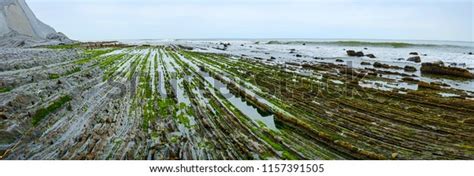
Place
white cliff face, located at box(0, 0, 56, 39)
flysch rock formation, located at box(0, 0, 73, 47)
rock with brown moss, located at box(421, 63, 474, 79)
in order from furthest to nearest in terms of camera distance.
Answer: white cliff face, located at box(0, 0, 56, 39), flysch rock formation, located at box(0, 0, 73, 47), rock with brown moss, located at box(421, 63, 474, 79)

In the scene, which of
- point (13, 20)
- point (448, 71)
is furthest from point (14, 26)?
point (448, 71)

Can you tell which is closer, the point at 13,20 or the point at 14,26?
the point at 14,26

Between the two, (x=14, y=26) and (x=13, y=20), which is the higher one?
(x=13, y=20)

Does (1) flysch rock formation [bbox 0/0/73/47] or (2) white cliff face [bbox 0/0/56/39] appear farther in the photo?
(2) white cliff face [bbox 0/0/56/39]

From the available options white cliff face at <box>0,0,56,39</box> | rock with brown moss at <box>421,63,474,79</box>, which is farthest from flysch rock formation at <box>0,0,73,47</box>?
rock with brown moss at <box>421,63,474,79</box>

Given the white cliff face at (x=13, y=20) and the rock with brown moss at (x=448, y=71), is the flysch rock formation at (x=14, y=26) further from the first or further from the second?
the rock with brown moss at (x=448, y=71)

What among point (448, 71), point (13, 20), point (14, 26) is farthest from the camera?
point (13, 20)

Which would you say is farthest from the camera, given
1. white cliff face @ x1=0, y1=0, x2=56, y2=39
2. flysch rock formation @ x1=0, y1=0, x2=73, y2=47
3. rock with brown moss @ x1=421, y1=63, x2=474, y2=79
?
white cliff face @ x1=0, y1=0, x2=56, y2=39

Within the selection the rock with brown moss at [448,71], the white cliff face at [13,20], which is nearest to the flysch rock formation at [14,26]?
the white cliff face at [13,20]

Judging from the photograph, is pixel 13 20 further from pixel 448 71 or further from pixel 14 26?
pixel 448 71

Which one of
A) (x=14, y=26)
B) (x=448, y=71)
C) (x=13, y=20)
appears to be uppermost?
(x=13, y=20)

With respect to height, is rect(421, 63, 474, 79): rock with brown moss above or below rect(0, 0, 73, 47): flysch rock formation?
below

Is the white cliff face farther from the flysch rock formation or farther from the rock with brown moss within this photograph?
the rock with brown moss
